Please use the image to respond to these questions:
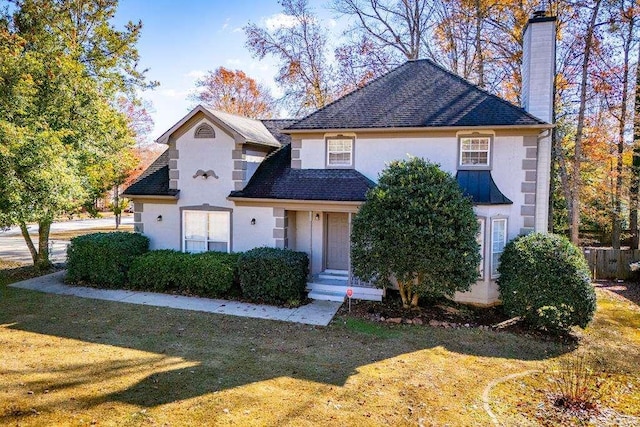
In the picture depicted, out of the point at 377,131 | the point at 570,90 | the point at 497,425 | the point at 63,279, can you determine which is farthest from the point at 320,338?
the point at 570,90

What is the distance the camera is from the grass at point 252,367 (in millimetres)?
5996

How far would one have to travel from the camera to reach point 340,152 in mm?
13375

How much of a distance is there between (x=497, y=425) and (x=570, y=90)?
792 inches

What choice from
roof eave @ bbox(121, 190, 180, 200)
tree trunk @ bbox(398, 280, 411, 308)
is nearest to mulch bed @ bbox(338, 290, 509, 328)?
tree trunk @ bbox(398, 280, 411, 308)

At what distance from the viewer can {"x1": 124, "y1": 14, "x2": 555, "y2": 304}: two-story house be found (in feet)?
38.5

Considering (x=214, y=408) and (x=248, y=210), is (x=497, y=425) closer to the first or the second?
(x=214, y=408)

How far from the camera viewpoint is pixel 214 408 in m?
6.07

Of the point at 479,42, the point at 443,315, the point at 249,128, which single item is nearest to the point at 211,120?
the point at 249,128

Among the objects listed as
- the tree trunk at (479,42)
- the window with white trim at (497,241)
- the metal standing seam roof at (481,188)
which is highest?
the tree trunk at (479,42)

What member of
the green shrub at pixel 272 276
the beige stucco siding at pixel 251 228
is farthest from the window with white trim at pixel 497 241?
the beige stucco siding at pixel 251 228

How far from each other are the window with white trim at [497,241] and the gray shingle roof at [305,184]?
381cm

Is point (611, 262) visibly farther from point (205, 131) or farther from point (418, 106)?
point (205, 131)

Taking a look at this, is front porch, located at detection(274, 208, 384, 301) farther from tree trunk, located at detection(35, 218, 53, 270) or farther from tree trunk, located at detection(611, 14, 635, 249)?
tree trunk, located at detection(611, 14, 635, 249)

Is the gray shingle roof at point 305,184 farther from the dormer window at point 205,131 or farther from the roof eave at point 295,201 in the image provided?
the dormer window at point 205,131
